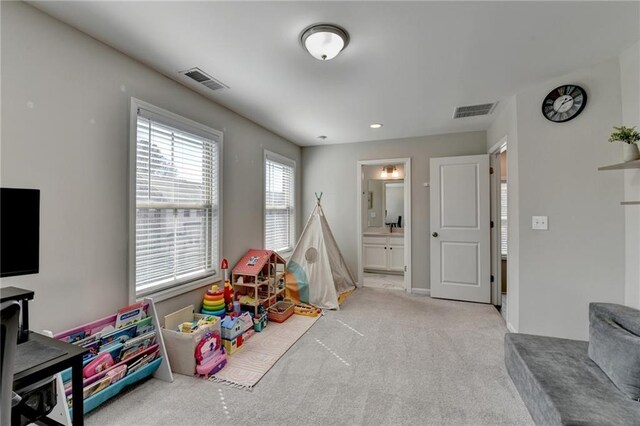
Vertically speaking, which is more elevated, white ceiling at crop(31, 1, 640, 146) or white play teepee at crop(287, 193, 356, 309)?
white ceiling at crop(31, 1, 640, 146)

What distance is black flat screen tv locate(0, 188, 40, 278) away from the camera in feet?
4.17

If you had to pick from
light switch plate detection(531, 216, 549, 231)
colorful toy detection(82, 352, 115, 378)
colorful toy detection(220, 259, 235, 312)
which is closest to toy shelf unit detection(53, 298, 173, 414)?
colorful toy detection(82, 352, 115, 378)

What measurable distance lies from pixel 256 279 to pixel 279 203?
163 centimetres

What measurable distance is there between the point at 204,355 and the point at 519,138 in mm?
3440

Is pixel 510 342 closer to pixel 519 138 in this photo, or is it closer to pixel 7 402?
pixel 519 138

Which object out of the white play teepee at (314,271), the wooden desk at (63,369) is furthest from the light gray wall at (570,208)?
the wooden desk at (63,369)

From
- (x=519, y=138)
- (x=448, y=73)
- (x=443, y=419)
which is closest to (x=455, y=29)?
(x=448, y=73)

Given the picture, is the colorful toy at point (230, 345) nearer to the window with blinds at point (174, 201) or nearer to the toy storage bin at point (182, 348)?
the toy storage bin at point (182, 348)

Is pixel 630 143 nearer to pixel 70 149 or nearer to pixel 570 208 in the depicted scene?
pixel 570 208

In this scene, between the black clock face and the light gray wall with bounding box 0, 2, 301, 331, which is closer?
the light gray wall with bounding box 0, 2, 301, 331

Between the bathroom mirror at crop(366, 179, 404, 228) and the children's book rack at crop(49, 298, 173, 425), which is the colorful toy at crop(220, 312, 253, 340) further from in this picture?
the bathroom mirror at crop(366, 179, 404, 228)

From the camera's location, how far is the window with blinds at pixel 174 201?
91.0 inches

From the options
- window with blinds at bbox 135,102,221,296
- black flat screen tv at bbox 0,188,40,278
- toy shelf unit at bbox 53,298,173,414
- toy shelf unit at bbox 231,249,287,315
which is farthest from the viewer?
toy shelf unit at bbox 231,249,287,315

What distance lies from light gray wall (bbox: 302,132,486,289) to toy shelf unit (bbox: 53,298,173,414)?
3.24m
